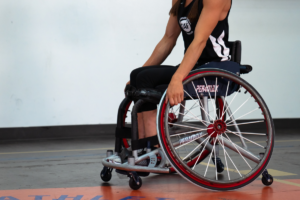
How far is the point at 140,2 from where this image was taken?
4.75m

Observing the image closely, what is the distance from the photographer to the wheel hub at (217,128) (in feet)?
5.08

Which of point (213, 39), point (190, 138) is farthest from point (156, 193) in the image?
point (213, 39)

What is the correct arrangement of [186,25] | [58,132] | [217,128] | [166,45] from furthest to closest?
[58,132] < [166,45] < [186,25] < [217,128]

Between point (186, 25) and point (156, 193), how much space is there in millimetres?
800

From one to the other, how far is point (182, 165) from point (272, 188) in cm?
48

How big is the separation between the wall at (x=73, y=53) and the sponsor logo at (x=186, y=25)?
119 inches

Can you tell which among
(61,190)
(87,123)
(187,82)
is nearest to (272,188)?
(187,82)

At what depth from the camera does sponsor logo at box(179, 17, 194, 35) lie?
167 cm

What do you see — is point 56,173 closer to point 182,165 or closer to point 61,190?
point 61,190

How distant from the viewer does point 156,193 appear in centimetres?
152

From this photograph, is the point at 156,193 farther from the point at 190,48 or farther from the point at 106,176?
the point at 190,48

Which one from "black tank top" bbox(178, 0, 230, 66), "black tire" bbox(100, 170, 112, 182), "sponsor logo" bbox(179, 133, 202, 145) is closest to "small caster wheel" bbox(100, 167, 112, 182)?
"black tire" bbox(100, 170, 112, 182)

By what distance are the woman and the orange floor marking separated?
275 mm

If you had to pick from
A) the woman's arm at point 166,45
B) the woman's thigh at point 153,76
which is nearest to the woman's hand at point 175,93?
the woman's thigh at point 153,76
